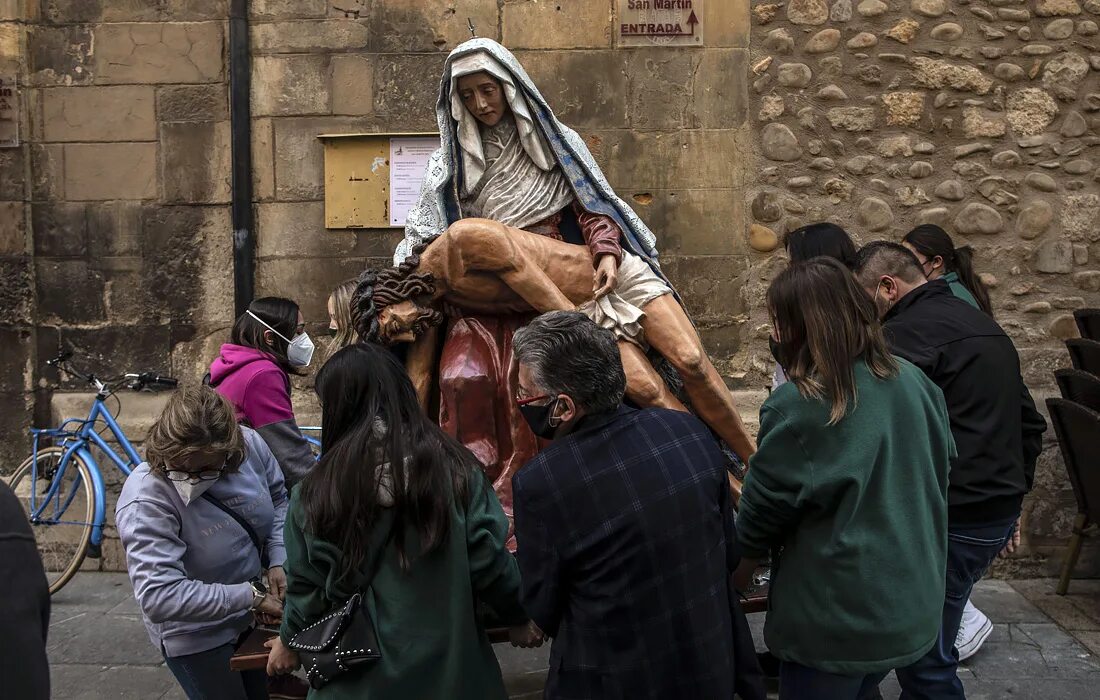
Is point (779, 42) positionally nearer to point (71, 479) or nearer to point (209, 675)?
point (209, 675)

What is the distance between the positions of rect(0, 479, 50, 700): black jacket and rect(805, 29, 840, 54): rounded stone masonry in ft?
15.6

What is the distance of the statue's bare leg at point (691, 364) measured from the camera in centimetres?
299

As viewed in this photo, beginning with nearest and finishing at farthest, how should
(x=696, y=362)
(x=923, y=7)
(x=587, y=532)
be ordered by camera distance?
(x=587, y=532)
(x=696, y=362)
(x=923, y=7)

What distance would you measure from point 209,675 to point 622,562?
52.4 inches

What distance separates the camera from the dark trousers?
2609 millimetres

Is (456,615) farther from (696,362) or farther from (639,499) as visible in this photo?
(696,362)

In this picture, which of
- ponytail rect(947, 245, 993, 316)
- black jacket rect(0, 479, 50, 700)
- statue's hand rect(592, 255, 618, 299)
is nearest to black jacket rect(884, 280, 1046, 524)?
statue's hand rect(592, 255, 618, 299)

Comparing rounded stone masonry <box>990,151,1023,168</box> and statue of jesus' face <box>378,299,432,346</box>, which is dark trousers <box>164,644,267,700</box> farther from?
rounded stone masonry <box>990,151,1023,168</box>

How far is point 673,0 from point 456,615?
4.09 meters

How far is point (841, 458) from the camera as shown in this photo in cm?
210

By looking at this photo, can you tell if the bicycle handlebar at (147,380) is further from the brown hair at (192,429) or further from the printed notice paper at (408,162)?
the brown hair at (192,429)

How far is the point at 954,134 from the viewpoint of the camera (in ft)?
17.4

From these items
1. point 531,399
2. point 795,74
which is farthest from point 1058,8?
point 531,399

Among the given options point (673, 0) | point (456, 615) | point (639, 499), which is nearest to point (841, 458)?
point (639, 499)
